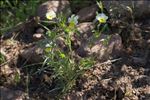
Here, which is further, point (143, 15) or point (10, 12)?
point (10, 12)

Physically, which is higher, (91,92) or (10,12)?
(10,12)

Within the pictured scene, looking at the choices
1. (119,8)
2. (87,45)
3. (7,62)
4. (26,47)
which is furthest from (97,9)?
(7,62)

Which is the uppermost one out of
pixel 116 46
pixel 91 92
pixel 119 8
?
pixel 119 8

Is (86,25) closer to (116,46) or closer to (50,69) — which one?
(116,46)

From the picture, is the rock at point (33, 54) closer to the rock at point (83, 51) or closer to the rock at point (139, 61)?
the rock at point (83, 51)

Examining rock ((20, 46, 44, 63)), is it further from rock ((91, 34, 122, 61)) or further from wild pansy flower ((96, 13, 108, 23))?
wild pansy flower ((96, 13, 108, 23))

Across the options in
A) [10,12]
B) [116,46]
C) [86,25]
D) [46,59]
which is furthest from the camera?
[10,12]

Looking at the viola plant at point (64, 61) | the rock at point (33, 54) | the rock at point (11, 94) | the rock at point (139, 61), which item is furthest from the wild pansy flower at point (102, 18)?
the rock at point (11, 94)
